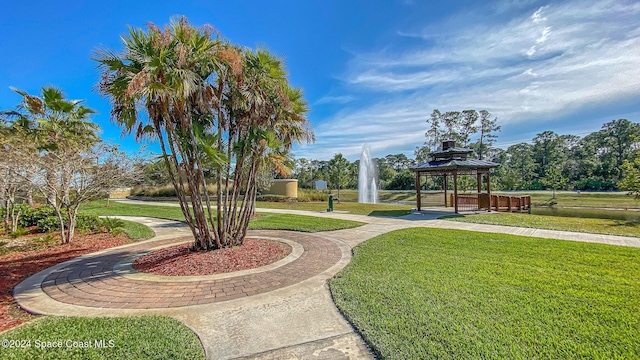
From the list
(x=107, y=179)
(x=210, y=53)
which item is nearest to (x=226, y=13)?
(x=210, y=53)

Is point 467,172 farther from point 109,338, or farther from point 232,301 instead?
point 109,338

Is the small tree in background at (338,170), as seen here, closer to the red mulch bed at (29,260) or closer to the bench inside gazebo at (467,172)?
the bench inside gazebo at (467,172)

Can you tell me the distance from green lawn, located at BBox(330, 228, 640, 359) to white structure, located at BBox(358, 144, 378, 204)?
19619mm

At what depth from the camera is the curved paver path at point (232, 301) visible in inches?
107

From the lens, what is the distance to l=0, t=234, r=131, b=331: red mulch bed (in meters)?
3.47

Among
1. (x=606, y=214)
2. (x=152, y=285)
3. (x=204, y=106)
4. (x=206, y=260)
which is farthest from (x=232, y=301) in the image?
(x=606, y=214)

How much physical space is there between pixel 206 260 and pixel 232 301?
2055mm

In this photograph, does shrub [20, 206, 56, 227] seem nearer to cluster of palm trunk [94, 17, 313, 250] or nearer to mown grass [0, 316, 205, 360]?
cluster of palm trunk [94, 17, 313, 250]

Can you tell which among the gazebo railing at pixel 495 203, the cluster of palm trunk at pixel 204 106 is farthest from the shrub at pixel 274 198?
the cluster of palm trunk at pixel 204 106

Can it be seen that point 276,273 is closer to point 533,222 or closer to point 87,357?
point 87,357

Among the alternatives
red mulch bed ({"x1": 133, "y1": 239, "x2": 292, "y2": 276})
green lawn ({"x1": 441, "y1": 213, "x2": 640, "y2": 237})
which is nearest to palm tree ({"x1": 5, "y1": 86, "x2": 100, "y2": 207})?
red mulch bed ({"x1": 133, "y1": 239, "x2": 292, "y2": 276})

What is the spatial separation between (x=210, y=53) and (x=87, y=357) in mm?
5046

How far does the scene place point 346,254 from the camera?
6.14 metres

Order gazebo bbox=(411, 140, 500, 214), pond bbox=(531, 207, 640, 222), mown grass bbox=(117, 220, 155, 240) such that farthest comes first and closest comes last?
gazebo bbox=(411, 140, 500, 214) < pond bbox=(531, 207, 640, 222) < mown grass bbox=(117, 220, 155, 240)
